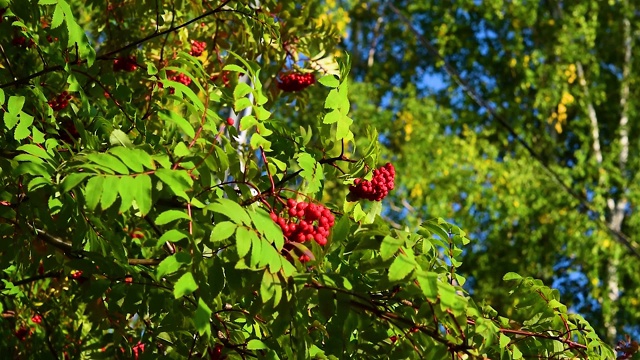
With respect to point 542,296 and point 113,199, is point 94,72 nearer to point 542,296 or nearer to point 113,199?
point 113,199

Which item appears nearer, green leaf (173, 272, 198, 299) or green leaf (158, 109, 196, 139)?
green leaf (173, 272, 198, 299)

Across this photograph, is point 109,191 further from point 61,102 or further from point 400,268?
point 61,102

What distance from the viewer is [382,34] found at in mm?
15250

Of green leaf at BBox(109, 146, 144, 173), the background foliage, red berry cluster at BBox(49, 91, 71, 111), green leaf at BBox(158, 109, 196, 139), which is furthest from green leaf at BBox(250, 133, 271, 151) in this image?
red berry cluster at BBox(49, 91, 71, 111)

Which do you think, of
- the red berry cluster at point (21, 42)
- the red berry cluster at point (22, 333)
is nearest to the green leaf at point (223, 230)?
the red berry cluster at point (21, 42)

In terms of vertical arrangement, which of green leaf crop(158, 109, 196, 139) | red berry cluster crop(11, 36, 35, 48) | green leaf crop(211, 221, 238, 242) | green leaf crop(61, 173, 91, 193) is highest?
red berry cluster crop(11, 36, 35, 48)

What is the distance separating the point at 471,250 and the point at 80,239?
9.34 meters

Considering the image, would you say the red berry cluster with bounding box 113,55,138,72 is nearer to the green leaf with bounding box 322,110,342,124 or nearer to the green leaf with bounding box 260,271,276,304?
the green leaf with bounding box 322,110,342,124

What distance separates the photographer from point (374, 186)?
79.4 inches

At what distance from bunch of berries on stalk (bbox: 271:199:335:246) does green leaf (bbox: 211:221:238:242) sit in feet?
0.60

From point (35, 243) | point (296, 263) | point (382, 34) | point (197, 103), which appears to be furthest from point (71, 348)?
point (382, 34)

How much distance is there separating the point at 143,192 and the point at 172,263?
138mm

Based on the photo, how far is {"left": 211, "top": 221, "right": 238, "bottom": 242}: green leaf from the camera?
1.45 metres

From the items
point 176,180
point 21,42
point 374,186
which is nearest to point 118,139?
point 176,180
